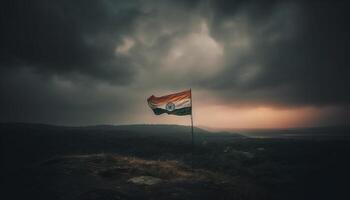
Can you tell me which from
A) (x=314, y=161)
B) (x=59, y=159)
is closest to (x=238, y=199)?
(x=59, y=159)

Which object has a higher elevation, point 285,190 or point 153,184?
point 153,184

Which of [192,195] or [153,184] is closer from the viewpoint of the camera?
[192,195]

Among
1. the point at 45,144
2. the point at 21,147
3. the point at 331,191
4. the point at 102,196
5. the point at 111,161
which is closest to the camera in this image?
the point at 102,196

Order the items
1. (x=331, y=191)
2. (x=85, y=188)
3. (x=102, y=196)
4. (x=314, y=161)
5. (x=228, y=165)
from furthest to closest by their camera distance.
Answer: (x=314, y=161) < (x=228, y=165) < (x=331, y=191) < (x=85, y=188) < (x=102, y=196)

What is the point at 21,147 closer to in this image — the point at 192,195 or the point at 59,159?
the point at 59,159

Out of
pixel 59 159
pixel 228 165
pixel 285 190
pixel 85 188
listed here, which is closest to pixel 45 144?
pixel 59 159

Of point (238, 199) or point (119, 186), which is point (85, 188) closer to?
point (119, 186)
